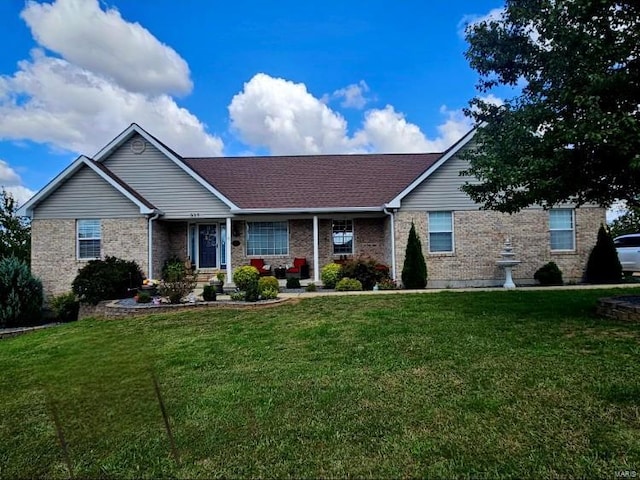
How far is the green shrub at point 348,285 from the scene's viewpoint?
13.7 m

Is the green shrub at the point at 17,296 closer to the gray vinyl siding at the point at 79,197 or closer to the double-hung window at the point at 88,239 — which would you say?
the double-hung window at the point at 88,239

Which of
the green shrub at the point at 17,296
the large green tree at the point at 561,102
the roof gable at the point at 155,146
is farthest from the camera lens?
the roof gable at the point at 155,146

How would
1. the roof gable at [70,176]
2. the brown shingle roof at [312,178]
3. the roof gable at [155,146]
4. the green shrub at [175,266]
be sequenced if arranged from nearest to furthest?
the roof gable at [70,176]
the green shrub at [175,266]
the roof gable at [155,146]
the brown shingle roof at [312,178]

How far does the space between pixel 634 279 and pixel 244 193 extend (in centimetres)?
1541

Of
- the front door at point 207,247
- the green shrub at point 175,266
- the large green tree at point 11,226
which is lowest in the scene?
the green shrub at point 175,266

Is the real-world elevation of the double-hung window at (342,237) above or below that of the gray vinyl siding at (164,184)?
below

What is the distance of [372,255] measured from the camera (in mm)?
16922

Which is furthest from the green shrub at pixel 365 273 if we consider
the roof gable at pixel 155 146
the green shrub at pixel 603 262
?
the green shrub at pixel 603 262

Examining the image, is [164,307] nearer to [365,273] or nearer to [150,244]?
[150,244]

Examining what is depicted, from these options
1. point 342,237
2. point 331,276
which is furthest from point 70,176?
point 342,237

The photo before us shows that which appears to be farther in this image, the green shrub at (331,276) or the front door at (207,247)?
the front door at (207,247)

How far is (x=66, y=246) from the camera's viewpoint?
14.8m

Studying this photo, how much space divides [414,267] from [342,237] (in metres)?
3.97

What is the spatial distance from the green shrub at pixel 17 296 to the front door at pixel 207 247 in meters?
5.81
